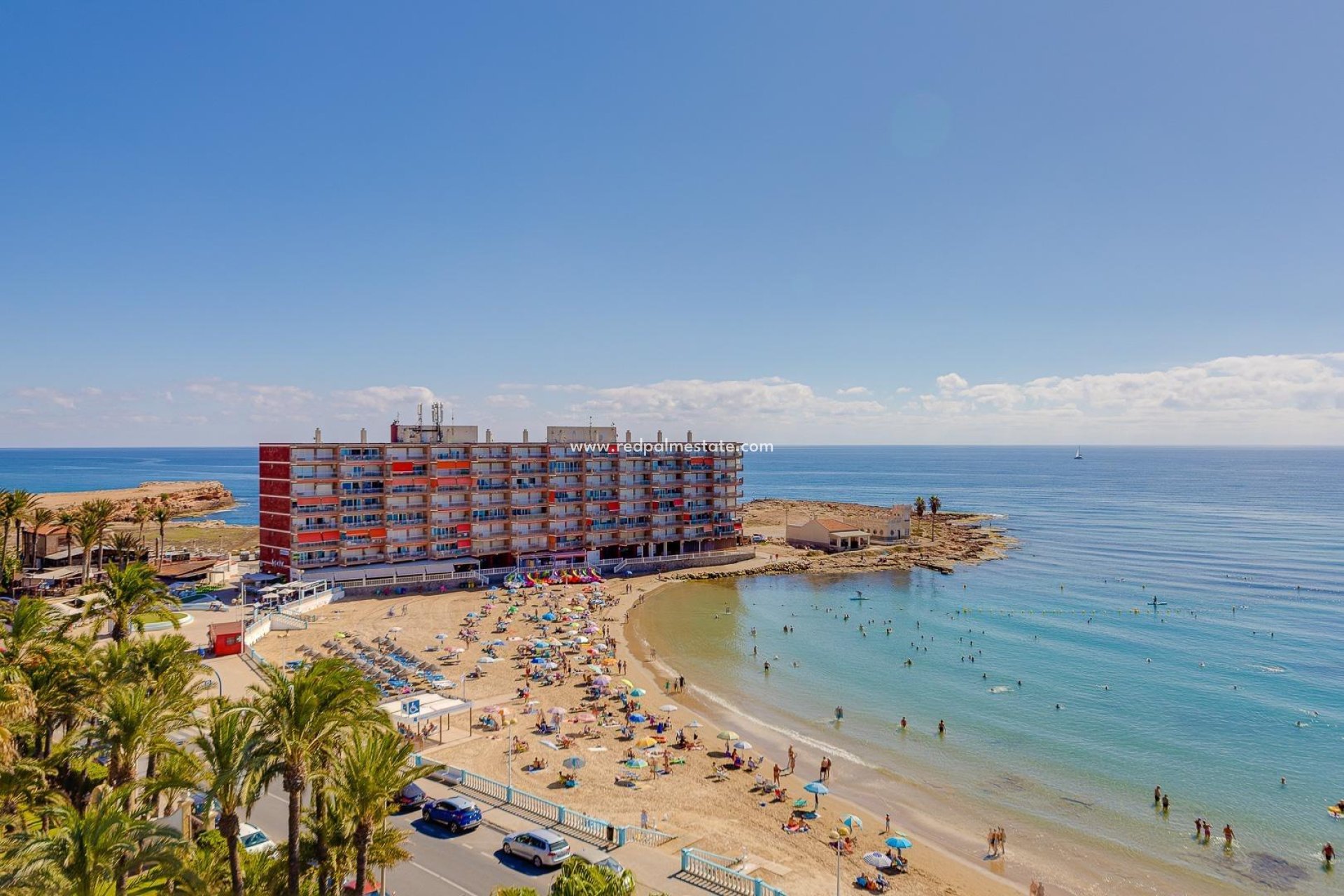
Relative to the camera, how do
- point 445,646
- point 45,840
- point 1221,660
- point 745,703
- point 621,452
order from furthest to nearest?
point 621,452 → point 1221,660 → point 445,646 → point 745,703 → point 45,840

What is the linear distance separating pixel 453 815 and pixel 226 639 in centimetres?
3494

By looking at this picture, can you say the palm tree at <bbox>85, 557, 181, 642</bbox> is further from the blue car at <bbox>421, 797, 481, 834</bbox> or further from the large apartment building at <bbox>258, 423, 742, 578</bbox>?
the large apartment building at <bbox>258, 423, 742, 578</bbox>

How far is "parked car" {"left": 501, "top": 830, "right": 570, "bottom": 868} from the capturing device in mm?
29172

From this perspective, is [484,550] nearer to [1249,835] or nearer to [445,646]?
[445,646]

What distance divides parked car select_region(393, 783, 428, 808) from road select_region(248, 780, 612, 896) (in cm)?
39

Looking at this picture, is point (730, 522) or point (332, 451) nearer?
point (332, 451)

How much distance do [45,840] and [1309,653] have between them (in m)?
96.3

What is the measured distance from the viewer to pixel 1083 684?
64.4 metres

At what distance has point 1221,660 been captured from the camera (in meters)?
71.2

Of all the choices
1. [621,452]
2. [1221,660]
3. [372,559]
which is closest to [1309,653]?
[1221,660]

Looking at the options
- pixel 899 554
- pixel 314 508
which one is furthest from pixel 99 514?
pixel 899 554

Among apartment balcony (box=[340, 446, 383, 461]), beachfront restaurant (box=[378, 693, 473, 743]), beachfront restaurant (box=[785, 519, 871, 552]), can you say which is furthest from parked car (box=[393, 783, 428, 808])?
beachfront restaurant (box=[785, 519, 871, 552])

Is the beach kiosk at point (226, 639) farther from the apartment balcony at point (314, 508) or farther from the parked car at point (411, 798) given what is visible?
the parked car at point (411, 798)

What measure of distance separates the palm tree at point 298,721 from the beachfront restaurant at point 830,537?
115 meters
